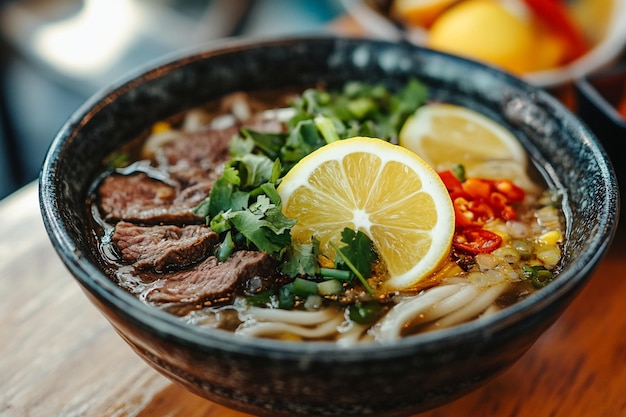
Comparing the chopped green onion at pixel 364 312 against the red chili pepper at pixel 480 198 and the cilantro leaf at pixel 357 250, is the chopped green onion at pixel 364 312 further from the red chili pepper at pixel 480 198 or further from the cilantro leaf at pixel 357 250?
the red chili pepper at pixel 480 198

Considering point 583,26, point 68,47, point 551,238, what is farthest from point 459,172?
point 68,47

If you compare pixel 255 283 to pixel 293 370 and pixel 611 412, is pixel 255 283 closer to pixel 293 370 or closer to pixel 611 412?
pixel 293 370

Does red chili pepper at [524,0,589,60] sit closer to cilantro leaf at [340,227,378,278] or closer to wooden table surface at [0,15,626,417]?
wooden table surface at [0,15,626,417]

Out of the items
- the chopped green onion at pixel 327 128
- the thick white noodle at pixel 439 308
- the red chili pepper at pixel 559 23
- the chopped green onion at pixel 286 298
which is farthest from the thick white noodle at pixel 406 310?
the red chili pepper at pixel 559 23

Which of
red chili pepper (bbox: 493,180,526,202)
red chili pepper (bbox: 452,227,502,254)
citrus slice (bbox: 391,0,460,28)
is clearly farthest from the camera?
citrus slice (bbox: 391,0,460,28)

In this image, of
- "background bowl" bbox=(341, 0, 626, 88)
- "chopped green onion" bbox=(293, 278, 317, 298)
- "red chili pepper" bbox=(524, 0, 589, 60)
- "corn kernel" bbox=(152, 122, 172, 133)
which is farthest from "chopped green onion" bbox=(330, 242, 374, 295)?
"red chili pepper" bbox=(524, 0, 589, 60)

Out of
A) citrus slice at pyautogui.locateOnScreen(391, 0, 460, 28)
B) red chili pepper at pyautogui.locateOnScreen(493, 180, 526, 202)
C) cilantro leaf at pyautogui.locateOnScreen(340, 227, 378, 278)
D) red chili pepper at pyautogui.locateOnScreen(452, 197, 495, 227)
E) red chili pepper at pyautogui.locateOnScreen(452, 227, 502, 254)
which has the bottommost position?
cilantro leaf at pyautogui.locateOnScreen(340, 227, 378, 278)

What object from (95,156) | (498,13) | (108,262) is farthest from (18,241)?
(498,13)
